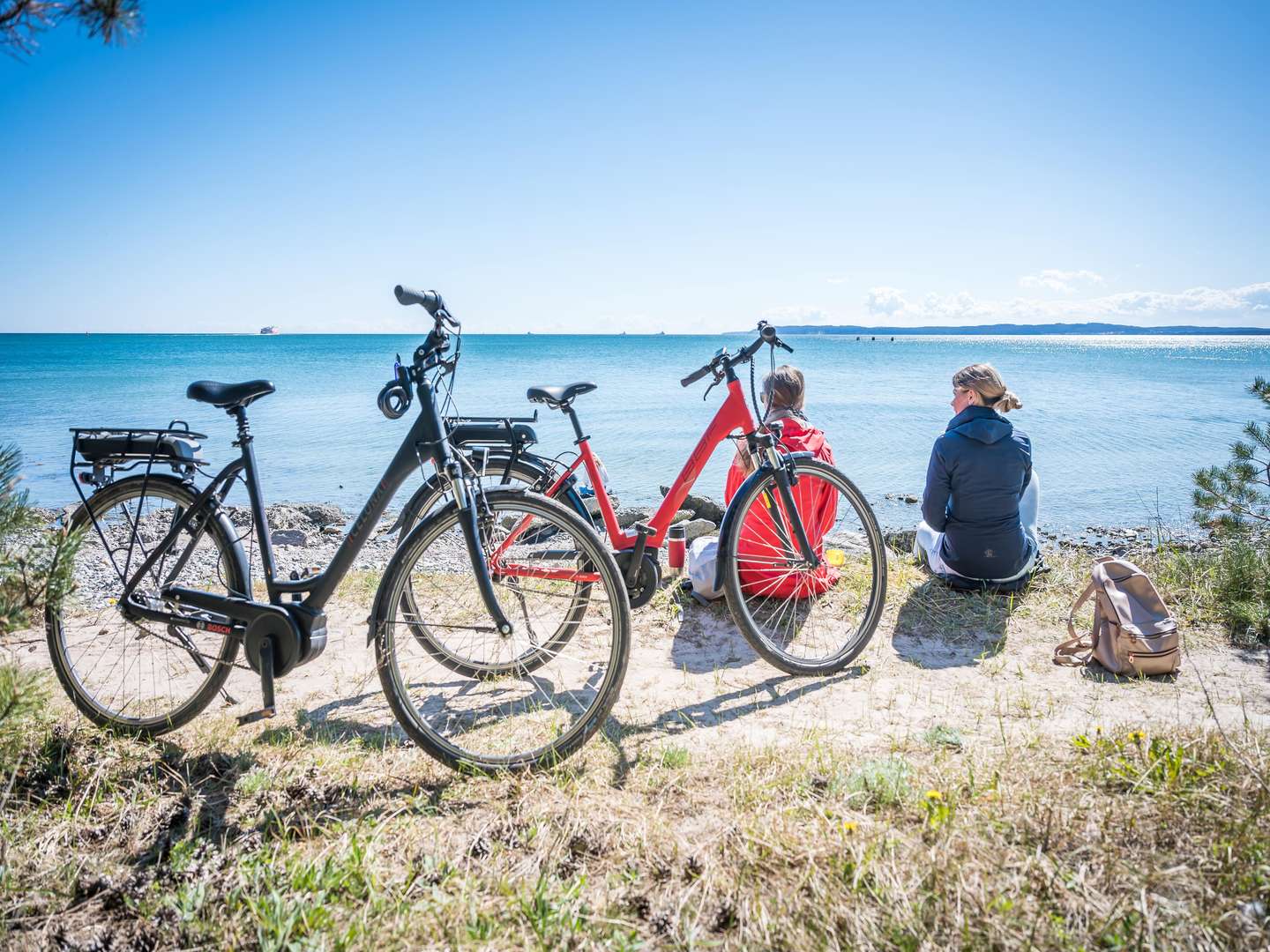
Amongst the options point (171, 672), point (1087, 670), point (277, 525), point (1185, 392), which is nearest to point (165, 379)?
point (277, 525)

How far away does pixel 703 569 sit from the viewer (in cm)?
491

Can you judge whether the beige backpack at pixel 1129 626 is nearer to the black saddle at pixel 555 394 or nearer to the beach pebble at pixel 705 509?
the black saddle at pixel 555 394

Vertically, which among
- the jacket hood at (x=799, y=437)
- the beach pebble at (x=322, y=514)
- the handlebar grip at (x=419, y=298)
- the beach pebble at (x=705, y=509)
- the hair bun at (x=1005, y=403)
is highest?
the handlebar grip at (x=419, y=298)

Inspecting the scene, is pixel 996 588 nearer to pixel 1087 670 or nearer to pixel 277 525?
pixel 1087 670

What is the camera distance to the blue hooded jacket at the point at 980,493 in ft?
15.9

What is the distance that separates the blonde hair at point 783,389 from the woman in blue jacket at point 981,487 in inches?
40.1

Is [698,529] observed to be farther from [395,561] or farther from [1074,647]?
[395,561]

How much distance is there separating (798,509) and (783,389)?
1.10 meters

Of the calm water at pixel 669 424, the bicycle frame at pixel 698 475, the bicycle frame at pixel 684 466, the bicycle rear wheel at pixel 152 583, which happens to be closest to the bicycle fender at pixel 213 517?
the bicycle rear wheel at pixel 152 583

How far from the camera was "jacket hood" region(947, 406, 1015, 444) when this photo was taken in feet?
15.7

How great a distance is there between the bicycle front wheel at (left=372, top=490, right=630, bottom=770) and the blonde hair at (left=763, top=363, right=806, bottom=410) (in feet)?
6.18

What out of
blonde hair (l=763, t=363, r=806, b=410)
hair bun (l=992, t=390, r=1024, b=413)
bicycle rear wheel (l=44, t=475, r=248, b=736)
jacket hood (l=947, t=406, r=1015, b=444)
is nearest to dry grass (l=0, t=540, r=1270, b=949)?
bicycle rear wheel (l=44, t=475, r=248, b=736)

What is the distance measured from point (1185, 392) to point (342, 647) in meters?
45.2

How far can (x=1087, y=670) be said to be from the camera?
384cm
